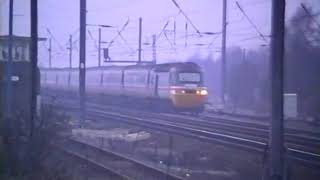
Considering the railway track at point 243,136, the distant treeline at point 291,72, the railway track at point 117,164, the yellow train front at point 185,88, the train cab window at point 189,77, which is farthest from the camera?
the train cab window at point 189,77

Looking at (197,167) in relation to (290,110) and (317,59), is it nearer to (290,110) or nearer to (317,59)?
(290,110)

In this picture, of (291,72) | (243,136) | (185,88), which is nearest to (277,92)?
(243,136)

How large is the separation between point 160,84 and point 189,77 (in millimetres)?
2274

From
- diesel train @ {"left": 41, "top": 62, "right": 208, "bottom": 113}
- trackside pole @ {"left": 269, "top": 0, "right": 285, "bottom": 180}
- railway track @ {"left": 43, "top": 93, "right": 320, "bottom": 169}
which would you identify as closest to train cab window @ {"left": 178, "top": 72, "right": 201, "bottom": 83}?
diesel train @ {"left": 41, "top": 62, "right": 208, "bottom": 113}

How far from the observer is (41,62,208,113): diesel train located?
33.2 metres

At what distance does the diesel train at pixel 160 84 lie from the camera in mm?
33188

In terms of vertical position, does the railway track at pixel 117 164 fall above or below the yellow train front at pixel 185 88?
below

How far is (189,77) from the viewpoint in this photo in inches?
1330

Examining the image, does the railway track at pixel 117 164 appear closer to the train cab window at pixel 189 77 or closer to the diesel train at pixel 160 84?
the diesel train at pixel 160 84

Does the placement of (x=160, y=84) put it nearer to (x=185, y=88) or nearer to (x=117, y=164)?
(x=185, y=88)

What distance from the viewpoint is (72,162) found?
48.3ft

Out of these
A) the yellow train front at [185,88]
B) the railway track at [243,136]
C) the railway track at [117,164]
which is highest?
the yellow train front at [185,88]

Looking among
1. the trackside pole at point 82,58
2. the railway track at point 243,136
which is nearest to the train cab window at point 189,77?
the railway track at point 243,136

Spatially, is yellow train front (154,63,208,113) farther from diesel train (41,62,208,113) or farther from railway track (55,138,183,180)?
railway track (55,138,183,180)
